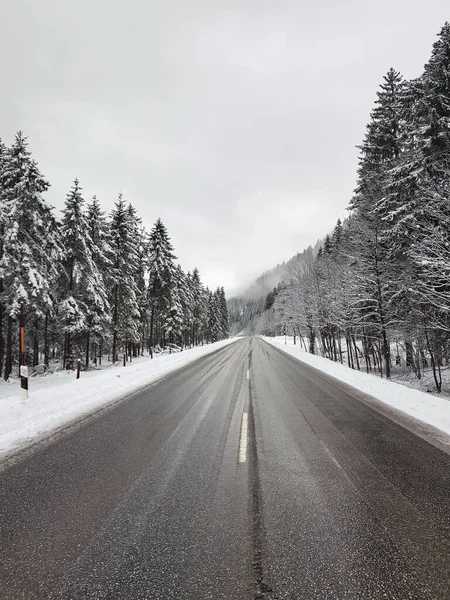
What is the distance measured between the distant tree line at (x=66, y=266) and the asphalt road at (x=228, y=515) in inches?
611

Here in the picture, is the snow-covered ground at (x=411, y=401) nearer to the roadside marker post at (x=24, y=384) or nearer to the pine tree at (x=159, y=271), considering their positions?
the roadside marker post at (x=24, y=384)

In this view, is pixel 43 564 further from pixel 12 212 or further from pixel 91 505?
pixel 12 212

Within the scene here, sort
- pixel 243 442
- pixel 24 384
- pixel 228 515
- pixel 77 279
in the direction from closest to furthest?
pixel 228 515 → pixel 243 442 → pixel 24 384 → pixel 77 279

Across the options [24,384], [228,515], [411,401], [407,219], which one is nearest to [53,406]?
[24,384]

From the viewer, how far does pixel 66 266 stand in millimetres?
21844

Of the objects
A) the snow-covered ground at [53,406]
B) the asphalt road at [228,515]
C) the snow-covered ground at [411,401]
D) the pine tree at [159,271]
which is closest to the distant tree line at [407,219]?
the snow-covered ground at [411,401]

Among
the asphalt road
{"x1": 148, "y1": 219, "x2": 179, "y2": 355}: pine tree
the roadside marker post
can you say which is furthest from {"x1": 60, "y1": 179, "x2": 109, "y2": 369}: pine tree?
the asphalt road

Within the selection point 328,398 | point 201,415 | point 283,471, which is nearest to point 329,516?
point 283,471

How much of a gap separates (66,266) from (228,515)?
22731 mm

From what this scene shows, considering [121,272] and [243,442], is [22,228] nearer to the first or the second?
[121,272]

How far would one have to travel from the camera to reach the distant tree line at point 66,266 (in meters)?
16.9

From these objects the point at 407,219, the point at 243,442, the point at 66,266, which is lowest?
the point at 243,442

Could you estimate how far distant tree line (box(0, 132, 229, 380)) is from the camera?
55.4 feet

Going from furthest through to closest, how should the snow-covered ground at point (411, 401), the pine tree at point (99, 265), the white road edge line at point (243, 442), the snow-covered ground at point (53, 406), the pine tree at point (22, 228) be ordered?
→ the pine tree at point (99, 265), the pine tree at point (22, 228), the snow-covered ground at point (411, 401), the snow-covered ground at point (53, 406), the white road edge line at point (243, 442)
